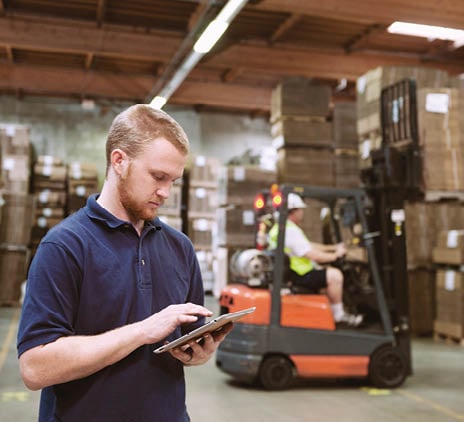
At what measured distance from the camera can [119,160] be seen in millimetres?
1576

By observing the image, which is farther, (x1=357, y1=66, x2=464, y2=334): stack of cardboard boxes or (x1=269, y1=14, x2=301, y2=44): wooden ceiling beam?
(x1=269, y1=14, x2=301, y2=44): wooden ceiling beam

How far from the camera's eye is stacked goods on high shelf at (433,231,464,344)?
8.16 metres

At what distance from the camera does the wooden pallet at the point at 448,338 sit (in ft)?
26.8

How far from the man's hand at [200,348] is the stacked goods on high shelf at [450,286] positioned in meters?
7.36

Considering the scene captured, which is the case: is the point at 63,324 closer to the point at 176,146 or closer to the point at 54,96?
the point at 176,146

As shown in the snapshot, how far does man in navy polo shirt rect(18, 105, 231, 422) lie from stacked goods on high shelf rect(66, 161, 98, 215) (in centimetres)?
1319

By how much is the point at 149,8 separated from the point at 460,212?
21.6 feet

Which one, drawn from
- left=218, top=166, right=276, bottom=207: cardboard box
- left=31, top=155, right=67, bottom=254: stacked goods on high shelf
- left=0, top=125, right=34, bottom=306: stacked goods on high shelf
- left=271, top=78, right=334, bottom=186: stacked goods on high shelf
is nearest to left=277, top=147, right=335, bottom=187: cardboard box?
left=271, top=78, right=334, bottom=186: stacked goods on high shelf

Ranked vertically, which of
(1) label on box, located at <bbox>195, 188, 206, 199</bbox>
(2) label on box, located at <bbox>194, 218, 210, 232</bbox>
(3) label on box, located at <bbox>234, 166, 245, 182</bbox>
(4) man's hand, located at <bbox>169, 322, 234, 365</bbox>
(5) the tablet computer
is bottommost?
(4) man's hand, located at <bbox>169, 322, 234, 365</bbox>

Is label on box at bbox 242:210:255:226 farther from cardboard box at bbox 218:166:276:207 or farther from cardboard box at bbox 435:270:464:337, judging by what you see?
cardboard box at bbox 435:270:464:337

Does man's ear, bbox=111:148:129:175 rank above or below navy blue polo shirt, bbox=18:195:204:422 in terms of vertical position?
above

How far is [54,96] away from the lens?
16.0 meters

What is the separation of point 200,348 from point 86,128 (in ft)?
50.1

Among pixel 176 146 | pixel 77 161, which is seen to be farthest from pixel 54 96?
pixel 176 146
